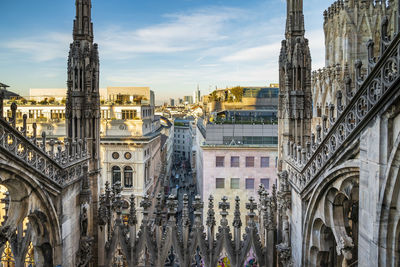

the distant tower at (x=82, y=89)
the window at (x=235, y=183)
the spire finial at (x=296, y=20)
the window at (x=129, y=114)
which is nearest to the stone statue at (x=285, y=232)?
the spire finial at (x=296, y=20)

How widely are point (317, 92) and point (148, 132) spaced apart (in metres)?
23.4

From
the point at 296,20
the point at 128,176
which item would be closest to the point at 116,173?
the point at 128,176

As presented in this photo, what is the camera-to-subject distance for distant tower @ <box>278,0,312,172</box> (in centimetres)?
1362

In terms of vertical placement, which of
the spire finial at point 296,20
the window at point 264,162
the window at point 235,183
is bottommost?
the window at point 235,183

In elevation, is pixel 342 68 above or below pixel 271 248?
above

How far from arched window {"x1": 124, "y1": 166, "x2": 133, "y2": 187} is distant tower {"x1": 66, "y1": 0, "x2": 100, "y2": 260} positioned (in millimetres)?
28216

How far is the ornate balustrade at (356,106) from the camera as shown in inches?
256

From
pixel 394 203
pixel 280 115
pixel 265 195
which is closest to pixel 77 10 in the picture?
pixel 280 115

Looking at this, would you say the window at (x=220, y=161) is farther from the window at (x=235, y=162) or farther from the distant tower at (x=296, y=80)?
the distant tower at (x=296, y=80)

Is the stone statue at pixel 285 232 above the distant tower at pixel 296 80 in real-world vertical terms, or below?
below

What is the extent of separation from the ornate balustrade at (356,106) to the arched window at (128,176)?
3276 cm

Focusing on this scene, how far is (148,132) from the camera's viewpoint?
158 feet

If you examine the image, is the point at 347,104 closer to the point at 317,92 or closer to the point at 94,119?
the point at 94,119

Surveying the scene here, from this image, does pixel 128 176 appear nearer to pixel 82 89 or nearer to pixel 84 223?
pixel 84 223
